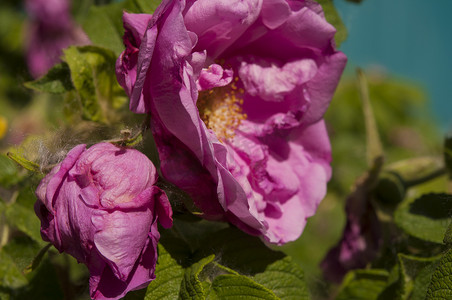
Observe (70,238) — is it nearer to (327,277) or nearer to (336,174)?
(327,277)

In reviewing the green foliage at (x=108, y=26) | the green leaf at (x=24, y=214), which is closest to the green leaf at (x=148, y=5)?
the green foliage at (x=108, y=26)

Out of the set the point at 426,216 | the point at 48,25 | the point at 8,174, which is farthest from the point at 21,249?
the point at 48,25

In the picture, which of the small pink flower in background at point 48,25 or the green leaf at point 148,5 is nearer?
the green leaf at point 148,5

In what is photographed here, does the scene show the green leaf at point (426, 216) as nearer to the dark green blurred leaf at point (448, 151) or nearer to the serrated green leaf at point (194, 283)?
the dark green blurred leaf at point (448, 151)

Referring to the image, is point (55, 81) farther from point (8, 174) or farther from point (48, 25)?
point (48, 25)

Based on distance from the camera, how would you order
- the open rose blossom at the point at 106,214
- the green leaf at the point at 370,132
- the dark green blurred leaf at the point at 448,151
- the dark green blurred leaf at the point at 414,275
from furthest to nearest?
the green leaf at the point at 370,132 → the dark green blurred leaf at the point at 448,151 → the dark green blurred leaf at the point at 414,275 → the open rose blossom at the point at 106,214

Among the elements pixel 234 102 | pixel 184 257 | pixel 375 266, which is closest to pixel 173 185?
pixel 184 257

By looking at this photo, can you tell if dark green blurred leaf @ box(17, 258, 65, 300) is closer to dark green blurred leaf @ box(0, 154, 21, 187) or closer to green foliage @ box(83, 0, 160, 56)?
dark green blurred leaf @ box(0, 154, 21, 187)
